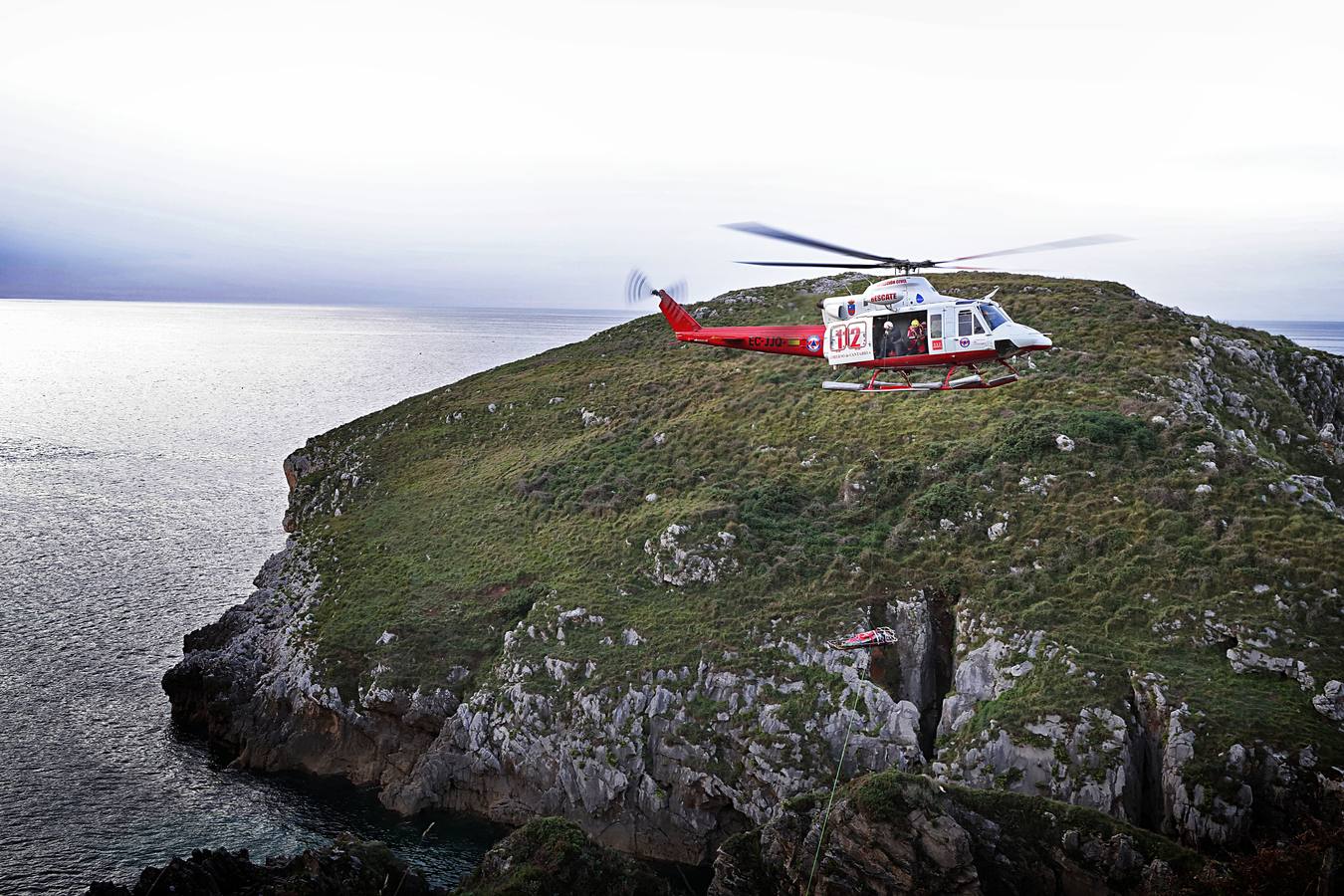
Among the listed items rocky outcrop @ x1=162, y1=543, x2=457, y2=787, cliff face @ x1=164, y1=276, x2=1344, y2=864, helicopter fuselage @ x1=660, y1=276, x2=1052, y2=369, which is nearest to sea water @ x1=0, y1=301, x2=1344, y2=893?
rocky outcrop @ x1=162, y1=543, x2=457, y2=787

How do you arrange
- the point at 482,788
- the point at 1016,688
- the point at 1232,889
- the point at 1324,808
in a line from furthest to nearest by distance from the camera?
the point at 482,788, the point at 1016,688, the point at 1324,808, the point at 1232,889

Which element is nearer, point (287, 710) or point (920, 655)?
point (920, 655)

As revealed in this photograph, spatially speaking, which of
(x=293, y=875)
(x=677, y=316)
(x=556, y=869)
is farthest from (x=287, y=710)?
Result: (x=677, y=316)

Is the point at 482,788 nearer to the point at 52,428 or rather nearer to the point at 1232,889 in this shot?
the point at 1232,889

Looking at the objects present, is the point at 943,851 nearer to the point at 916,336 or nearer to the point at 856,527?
the point at 916,336

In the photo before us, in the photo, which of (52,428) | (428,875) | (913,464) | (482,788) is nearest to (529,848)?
(428,875)
